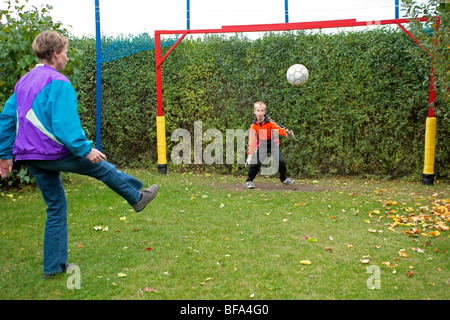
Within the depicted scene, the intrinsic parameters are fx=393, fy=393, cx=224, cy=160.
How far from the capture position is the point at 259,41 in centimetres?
935

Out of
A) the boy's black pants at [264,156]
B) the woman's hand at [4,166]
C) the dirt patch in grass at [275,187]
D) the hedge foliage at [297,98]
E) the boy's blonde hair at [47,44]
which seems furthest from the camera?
the hedge foliage at [297,98]

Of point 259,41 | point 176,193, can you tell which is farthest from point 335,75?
point 176,193

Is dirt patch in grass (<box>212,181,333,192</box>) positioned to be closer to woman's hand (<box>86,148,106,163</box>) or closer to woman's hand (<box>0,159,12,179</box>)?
woman's hand (<box>86,148,106,163</box>)

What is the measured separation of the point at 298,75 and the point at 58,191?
234 inches

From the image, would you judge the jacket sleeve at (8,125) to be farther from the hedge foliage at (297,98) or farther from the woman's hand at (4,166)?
the hedge foliage at (297,98)

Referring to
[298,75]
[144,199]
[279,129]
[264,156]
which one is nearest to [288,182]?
[264,156]

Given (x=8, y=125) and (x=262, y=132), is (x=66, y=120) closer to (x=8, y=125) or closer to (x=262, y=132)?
(x=8, y=125)

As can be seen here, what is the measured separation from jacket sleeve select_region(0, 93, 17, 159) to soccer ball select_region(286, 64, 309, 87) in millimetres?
5956

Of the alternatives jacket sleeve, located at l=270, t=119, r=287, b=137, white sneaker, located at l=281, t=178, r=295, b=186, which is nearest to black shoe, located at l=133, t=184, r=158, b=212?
jacket sleeve, located at l=270, t=119, r=287, b=137

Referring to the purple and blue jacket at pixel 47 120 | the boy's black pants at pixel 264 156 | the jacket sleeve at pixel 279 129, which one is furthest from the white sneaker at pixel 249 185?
the purple and blue jacket at pixel 47 120

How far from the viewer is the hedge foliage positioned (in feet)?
28.0

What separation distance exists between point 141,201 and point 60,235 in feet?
2.55

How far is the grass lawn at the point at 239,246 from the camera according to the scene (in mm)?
3334

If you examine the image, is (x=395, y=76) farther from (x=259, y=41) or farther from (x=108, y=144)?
(x=108, y=144)
